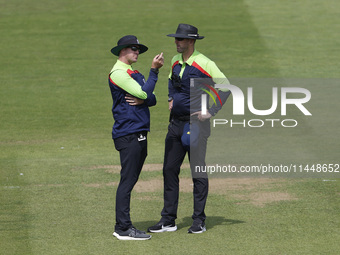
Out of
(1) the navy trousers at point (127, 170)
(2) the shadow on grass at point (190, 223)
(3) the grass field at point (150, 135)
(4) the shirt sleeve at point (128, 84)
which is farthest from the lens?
(2) the shadow on grass at point (190, 223)

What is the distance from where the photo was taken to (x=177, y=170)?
9484mm

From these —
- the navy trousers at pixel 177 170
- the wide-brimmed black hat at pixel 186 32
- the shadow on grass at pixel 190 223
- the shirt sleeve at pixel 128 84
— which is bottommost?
the shadow on grass at pixel 190 223

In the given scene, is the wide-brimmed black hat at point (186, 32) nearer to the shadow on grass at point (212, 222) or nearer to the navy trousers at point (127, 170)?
the navy trousers at point (127, 170)

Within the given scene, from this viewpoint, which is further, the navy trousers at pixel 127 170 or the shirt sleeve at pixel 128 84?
the navy trousers at pixel 127 170

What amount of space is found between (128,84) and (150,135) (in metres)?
7.42

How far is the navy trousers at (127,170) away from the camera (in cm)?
902

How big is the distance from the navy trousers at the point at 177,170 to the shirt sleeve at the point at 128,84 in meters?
0.86

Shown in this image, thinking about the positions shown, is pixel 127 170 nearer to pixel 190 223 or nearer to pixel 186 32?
pixel 190 223

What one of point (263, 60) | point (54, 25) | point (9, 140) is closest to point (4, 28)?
point (54, 25)

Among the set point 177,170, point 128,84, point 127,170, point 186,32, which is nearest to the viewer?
point 128,84

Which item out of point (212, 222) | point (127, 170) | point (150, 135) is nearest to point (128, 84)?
point (127, 170)

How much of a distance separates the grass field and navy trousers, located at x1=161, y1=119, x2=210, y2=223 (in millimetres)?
349

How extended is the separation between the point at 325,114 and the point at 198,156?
9.20 metres

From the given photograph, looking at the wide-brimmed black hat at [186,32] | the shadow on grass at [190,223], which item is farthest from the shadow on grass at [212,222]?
the wide-brimmed black hat at [186,32]
